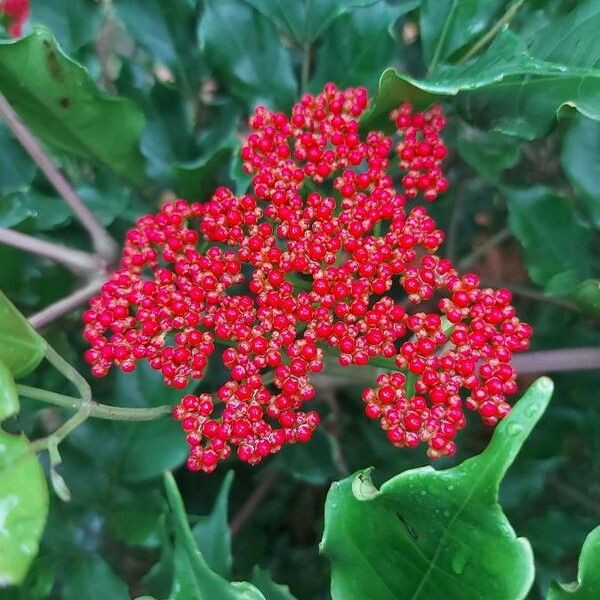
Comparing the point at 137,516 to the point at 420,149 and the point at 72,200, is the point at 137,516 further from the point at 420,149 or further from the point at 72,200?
the point at 420,149

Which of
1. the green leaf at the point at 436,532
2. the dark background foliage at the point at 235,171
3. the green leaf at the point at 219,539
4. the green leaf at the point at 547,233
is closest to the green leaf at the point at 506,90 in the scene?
the dark background foliage at the point at 235,171

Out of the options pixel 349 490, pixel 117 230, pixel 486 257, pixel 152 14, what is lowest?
pixel 486 257

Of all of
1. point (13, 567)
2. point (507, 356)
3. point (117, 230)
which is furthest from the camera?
point (117, 230)

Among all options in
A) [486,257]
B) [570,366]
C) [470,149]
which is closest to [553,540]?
[570,366]

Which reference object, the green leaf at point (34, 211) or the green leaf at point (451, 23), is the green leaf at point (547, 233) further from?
the green leaf at point (34, 211)

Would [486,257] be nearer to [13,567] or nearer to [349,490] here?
[349,490]

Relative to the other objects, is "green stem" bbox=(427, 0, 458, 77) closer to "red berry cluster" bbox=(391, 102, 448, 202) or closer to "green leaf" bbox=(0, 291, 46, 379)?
"red berry cluster" bbox=(391, 102, 448, 202)
